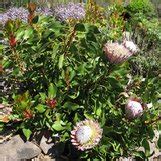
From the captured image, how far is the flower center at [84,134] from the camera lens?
3680mm

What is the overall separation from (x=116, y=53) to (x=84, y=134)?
71 centimetres

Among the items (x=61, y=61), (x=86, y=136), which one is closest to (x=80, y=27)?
(x=61, y=61)

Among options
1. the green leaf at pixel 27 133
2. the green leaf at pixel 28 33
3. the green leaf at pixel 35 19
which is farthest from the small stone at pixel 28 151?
the green leaf at pixel 35 19

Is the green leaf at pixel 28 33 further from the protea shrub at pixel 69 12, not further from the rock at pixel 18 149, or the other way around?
the protea shrub at pixel 69 12

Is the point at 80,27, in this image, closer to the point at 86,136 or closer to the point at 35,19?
the point at 35,19

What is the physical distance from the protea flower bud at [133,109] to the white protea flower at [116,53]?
40 centimetres

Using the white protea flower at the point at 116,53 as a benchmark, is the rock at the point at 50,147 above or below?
below

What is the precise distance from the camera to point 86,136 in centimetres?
368

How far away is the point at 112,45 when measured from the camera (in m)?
3.52

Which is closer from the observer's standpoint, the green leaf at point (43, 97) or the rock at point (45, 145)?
the green leaf at point (43, 97)

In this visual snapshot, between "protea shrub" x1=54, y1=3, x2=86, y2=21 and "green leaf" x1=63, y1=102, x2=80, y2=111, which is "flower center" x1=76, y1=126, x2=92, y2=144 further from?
"protea shrub" x1=54, y1=3, x2=86, y2=21

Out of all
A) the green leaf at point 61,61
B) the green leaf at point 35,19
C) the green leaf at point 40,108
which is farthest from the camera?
the green leaf at point 35,19

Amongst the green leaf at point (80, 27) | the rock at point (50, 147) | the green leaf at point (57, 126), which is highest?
the green leaf at point (80, 27)

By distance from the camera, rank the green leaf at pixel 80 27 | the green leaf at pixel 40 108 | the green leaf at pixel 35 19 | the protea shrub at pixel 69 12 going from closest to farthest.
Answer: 1. the green leaf at pixel 80 27
2. the green leaf at pixel 40 108
3. the green leaf at pixel 35 19
4. the protea shrub at pixel 69 12
